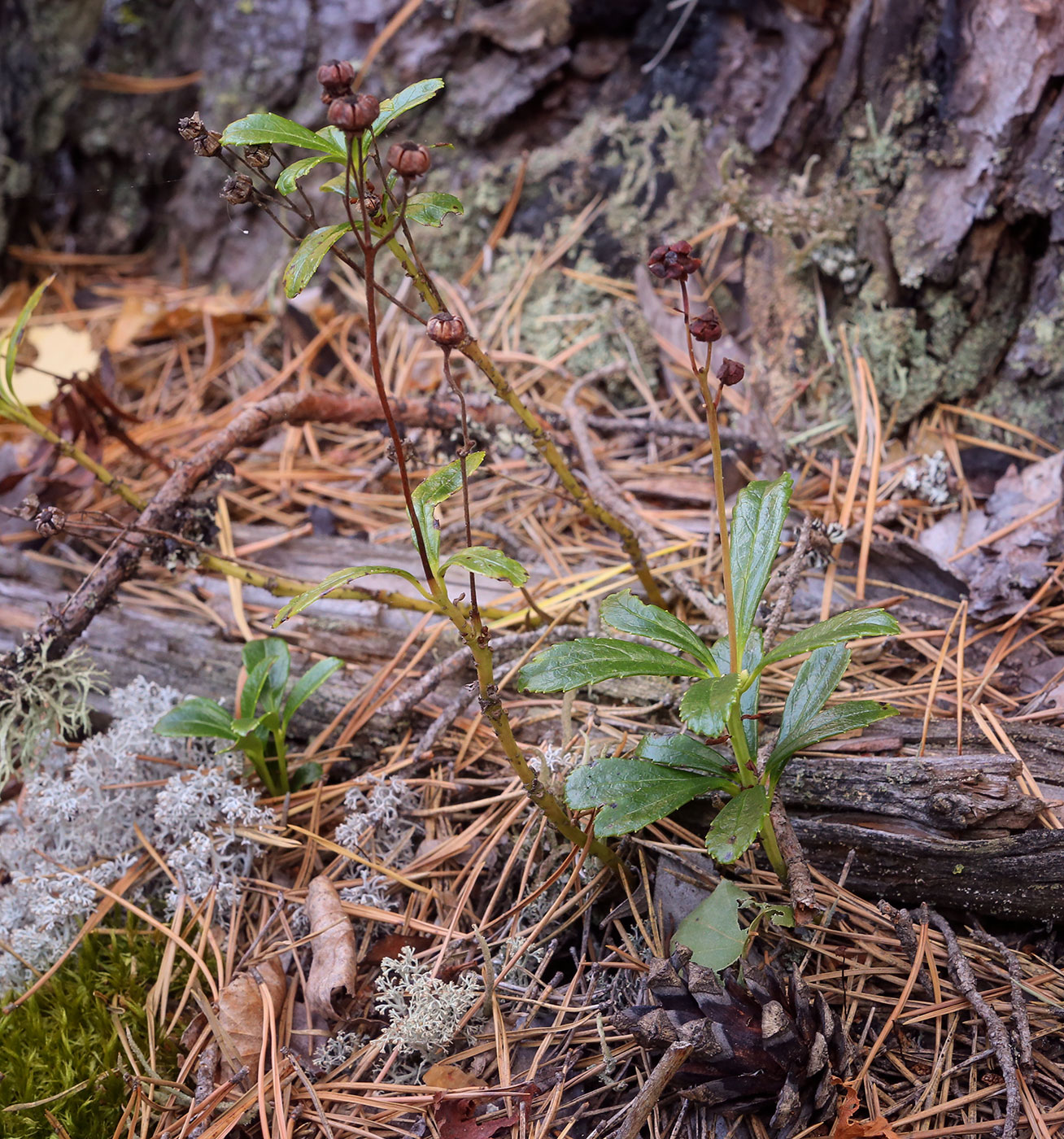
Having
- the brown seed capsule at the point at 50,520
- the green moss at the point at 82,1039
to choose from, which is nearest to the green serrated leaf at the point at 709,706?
the green moss at the point at 82,1039

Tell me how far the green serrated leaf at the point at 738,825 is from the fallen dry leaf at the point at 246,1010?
101 cm

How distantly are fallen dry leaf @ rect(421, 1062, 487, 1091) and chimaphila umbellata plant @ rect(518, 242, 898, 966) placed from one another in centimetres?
55

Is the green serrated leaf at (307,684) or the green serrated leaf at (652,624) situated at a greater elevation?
the green serrated leaf at (652,624)

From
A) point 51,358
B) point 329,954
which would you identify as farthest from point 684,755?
point 51,358

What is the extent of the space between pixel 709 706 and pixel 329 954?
1.05m

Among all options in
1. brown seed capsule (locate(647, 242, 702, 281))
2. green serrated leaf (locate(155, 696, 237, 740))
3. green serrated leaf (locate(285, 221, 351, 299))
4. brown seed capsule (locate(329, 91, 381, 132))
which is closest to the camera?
brown seed capsule (locate(329, 91, 381, 132))

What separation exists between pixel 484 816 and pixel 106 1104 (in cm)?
96

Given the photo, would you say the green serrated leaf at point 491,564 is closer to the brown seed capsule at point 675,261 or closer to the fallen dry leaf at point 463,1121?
the brown seed capsule at point 675,261

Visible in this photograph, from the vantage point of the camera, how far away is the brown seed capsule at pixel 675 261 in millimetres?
1498

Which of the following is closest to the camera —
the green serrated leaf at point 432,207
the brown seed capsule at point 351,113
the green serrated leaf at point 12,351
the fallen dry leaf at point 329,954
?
the brown seed capsule at point 351,113

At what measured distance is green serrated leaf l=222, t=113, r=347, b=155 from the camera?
5.16 feet

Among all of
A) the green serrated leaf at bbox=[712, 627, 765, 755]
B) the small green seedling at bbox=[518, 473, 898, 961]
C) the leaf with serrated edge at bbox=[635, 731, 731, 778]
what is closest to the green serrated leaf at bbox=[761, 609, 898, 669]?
the small green seedling at bbox=[518, 473, 898, 961]

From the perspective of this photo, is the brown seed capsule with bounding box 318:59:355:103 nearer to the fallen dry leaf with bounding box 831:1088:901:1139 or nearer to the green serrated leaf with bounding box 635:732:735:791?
the green serrated leaf with bounding box 635:732:735:791

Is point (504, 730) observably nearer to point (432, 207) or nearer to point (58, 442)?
point (432, 207)
